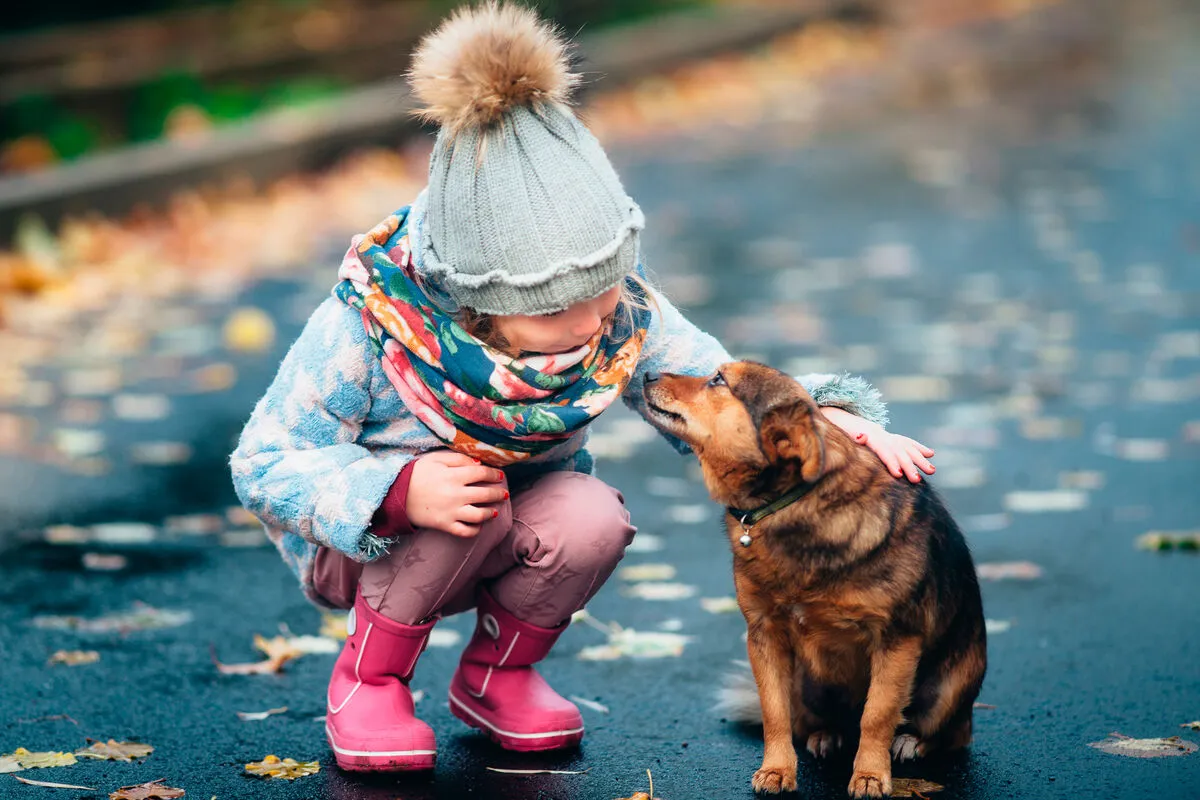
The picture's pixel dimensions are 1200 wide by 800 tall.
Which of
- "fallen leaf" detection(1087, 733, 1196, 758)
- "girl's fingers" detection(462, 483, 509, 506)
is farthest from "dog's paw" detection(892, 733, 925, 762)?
"girl's fingers" detection(462, 483, 509, 506)

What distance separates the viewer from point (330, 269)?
8.68m

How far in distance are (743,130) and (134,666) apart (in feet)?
32.3

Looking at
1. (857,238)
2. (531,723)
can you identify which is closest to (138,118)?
(857,238)

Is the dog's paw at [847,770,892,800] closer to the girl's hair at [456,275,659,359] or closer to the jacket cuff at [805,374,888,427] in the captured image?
the jacket cuff at [805,374,888,427]

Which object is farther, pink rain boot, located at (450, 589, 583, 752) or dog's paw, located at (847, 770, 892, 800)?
pink rain boot, located at (450, 589, 583, 752)

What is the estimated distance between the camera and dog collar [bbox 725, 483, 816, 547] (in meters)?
3.07

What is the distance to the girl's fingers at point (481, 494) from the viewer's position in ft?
10.0

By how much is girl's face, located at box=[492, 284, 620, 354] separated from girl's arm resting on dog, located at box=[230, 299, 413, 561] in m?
0.32

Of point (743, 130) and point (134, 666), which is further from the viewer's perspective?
point (743, 130)

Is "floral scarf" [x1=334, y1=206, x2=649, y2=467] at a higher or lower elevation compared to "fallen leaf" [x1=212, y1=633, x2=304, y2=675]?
higher

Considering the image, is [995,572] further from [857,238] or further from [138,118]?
[138,118]

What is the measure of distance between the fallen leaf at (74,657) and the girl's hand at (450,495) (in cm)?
131

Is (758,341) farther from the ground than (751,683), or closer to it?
farther from the ground

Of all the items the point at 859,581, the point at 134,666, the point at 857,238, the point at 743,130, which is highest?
the point at 743,130
